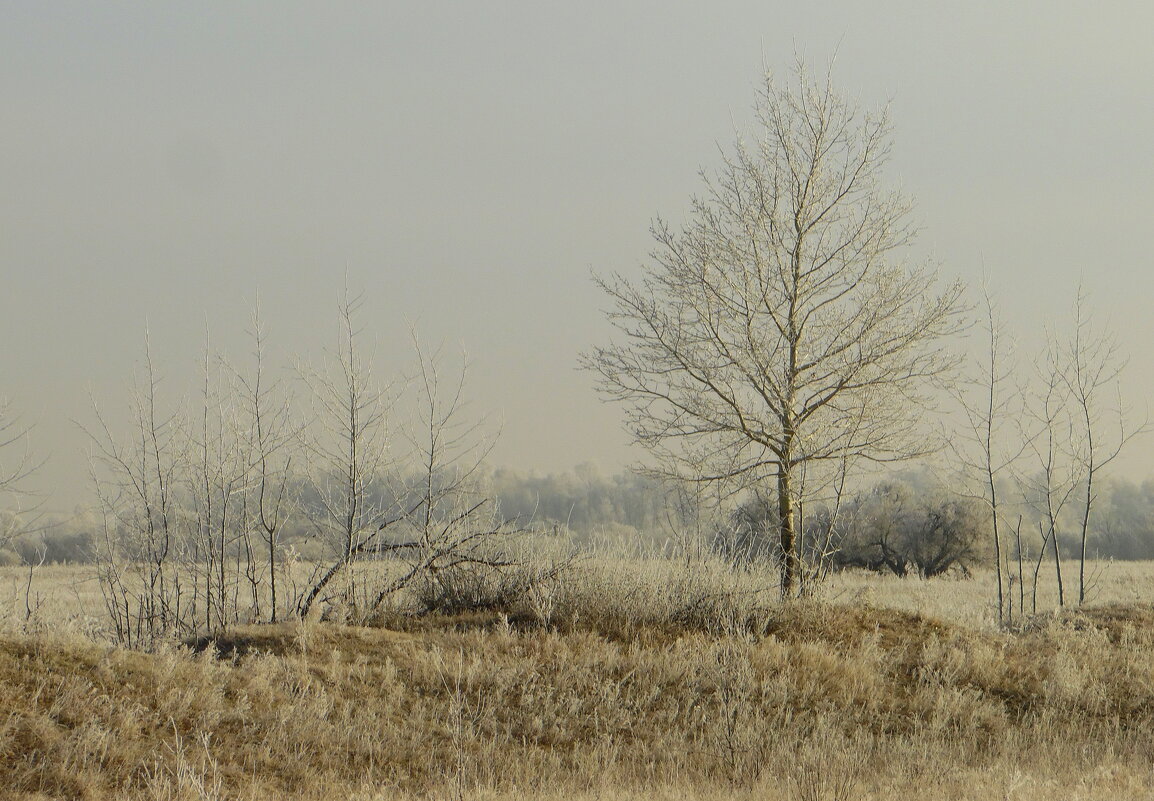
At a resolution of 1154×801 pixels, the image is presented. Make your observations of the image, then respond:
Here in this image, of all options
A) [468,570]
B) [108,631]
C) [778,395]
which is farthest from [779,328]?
[108,631]

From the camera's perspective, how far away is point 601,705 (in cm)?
952

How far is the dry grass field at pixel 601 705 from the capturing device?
7215 millimetres

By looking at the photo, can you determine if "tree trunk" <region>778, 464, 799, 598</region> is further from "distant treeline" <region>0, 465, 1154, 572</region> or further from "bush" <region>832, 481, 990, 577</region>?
"bush" <region>832, 481, 990, 577</region>

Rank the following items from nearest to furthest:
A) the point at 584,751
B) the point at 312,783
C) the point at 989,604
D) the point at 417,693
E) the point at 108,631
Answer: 1. the point at 312,783
2. the point at 584,751
3. the point at 417,693
4. the point at 108,631
5. the point at 989,604

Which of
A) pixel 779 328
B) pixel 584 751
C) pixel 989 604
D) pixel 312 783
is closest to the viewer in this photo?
pixel 312 783

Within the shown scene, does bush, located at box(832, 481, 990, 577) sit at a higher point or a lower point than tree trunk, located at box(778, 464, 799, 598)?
lower

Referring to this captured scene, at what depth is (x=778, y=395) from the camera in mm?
14172

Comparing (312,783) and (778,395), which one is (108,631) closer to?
(312,783)

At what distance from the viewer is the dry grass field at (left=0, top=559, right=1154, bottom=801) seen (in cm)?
721

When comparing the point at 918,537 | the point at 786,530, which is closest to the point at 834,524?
the point at 786,530

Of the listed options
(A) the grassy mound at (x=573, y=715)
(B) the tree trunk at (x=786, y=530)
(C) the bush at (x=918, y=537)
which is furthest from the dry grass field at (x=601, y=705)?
(C) the bush at (x=918, y=537)

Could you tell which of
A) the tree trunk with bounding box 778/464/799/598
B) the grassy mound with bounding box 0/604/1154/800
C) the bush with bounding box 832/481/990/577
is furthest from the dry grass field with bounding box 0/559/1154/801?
the bush with bounding box 832/481/990/577

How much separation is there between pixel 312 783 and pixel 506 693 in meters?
2.67

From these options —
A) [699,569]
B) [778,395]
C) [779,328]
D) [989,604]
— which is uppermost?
[779,328]
